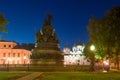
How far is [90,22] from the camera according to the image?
88750 mm

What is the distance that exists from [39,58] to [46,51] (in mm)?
1757

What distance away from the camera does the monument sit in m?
57.2

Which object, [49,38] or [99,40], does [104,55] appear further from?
[49,38]

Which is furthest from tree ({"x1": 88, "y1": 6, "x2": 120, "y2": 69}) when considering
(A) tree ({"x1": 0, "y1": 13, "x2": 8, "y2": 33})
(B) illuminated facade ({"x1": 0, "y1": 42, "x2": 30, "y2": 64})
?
(B) illuminated facade ({"x1": 0, "y1": 42, "x2": 30, "y2": 64})

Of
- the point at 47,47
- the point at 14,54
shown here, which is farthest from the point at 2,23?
the point at 14,54

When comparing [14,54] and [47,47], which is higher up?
[47,47]

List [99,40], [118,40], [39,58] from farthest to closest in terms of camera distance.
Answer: [99,40]
[118,40]
[39,58]

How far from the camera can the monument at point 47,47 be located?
57188 millimetres

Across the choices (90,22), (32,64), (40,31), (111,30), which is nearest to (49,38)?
(40,31)

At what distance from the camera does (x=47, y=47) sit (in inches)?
2318

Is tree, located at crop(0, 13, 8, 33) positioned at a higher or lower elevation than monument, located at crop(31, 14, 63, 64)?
higher

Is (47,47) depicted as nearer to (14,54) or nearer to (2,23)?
(2,23)

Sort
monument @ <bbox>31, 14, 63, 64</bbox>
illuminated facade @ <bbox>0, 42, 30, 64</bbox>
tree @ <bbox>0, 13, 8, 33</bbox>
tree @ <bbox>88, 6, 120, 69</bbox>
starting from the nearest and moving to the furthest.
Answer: tree @ <bbox>0, 13, 8, 33</bbox> < monument @ <bbox>31, 14, 63, 64</bbox> < tree @ <bbox>88, 6, 120, 69</bbox> < illuminated facade @ <bbox>0, 42, 30, 64</bbox>

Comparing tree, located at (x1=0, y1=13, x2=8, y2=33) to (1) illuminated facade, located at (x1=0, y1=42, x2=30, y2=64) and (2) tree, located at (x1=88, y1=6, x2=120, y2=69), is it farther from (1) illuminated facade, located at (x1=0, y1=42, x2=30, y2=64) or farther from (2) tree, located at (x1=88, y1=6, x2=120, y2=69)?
(1) illuminated facade, located at (x1=0, y1=42, x2=30, y2=64)
